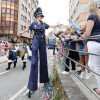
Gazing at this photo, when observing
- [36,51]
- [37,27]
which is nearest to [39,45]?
[36,51]

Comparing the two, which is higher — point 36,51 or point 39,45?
point 39,45

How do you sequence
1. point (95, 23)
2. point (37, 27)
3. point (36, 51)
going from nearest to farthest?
point (95, 23) < point (36, 51) < point (37, 27)

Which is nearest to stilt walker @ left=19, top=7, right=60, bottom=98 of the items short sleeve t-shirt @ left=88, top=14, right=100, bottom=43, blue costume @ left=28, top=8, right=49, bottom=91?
blue costume @ left=28, top=8, right=49, bottom=91

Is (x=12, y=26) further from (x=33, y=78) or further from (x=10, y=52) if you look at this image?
(x=33, y=78)

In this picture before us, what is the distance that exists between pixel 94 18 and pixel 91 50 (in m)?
0.59

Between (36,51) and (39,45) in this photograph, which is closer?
(36,51)

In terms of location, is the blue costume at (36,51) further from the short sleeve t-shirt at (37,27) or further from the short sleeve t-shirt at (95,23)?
the short sleeve t-shirt at (95,23)

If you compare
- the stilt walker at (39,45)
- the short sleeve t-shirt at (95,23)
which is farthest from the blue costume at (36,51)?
the short sleeve t-shirt at (95,23)

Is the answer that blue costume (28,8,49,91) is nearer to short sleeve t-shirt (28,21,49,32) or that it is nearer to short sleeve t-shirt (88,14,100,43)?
short sleeve t-shirt (28,21,49,32)

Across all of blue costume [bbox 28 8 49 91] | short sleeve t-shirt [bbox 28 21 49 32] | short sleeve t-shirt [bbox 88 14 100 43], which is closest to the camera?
short sleeve t-shirt [bbox 88 14 100 43]

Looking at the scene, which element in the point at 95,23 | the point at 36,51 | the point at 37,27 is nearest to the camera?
the point at 95,23

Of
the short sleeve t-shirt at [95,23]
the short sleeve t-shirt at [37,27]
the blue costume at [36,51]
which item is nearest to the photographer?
the short sleeve t-shirt at [95,23]

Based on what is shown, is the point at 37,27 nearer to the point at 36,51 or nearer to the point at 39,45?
the point at 39,45

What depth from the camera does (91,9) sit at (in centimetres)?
207
